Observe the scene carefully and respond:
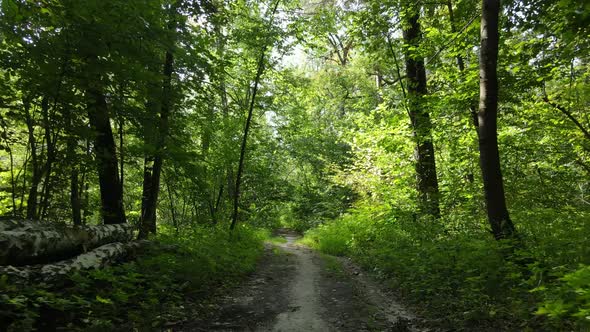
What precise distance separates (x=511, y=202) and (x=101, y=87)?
9.89 meters

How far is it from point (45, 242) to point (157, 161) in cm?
507

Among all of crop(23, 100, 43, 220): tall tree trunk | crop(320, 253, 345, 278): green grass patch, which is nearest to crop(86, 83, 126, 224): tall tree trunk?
crop(23, 100, 43, 220): tall tree trunk

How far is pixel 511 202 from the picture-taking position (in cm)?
970

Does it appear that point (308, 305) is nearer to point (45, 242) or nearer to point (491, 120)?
point (45, 242)

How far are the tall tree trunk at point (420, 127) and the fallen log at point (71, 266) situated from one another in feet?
26.4

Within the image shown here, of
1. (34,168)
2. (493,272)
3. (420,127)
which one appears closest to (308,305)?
(493,272)

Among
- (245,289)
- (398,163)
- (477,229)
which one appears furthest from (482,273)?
(398,163)

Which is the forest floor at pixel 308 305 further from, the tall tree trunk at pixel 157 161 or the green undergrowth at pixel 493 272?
the tall tree trunk at pixel 157 161

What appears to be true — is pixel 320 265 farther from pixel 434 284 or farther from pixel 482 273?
pixel 482 273

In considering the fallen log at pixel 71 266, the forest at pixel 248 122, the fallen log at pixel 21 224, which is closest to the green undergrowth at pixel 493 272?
the forest at pixel 248 122

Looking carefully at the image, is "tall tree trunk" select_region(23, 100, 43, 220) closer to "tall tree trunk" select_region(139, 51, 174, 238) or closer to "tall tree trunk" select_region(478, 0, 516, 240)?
"tall tree trunk" select_region(139, 51, 174, 238)

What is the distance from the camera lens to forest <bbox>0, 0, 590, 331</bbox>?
509 cm

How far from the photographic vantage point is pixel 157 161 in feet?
33.6

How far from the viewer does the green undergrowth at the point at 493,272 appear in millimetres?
4113
